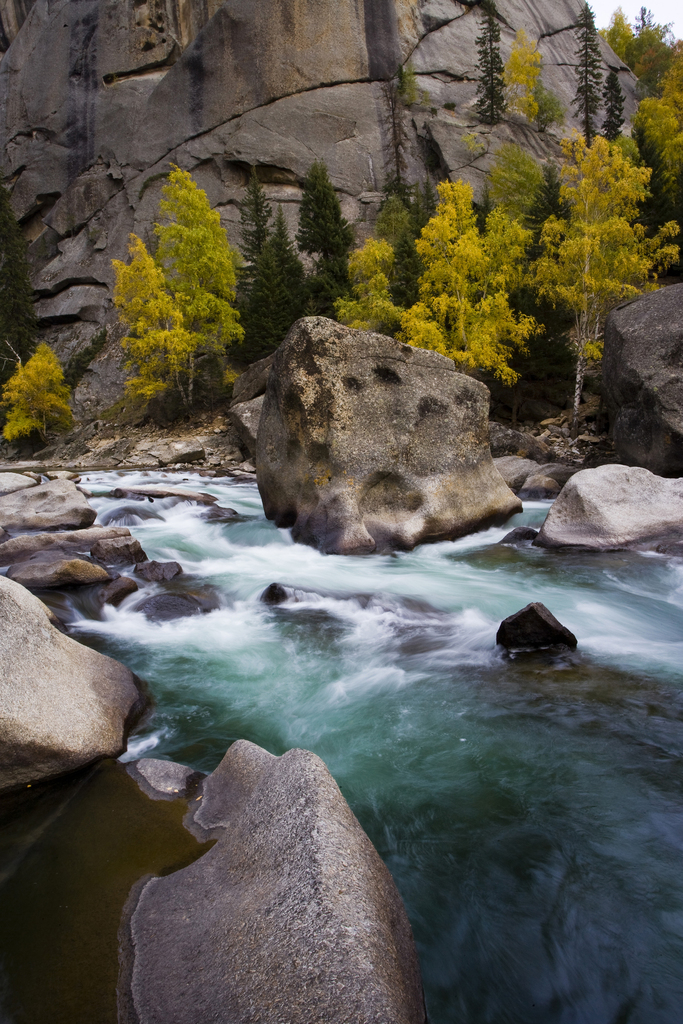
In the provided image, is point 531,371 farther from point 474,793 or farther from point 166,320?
point 474,793

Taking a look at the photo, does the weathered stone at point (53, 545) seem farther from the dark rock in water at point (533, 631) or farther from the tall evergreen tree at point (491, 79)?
the tall evergreen tree at point (491, 79)

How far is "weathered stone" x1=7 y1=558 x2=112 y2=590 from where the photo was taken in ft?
19.7

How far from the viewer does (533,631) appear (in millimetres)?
4469

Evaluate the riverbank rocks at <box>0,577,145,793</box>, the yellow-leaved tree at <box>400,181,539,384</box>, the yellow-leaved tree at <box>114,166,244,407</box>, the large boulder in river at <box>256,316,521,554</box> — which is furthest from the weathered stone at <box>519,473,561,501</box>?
the yellow-leaved tree at <box>114,166,244,407</box>

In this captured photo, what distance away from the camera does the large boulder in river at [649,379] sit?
1216 centimetres

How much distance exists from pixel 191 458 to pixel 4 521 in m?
13.0

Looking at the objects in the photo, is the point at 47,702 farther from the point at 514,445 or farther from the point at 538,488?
the point at 514,445

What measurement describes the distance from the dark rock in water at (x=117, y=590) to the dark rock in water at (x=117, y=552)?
1174 millimetres

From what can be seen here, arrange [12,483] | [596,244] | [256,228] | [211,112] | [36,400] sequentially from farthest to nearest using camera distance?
[211,112]
[256,228]
[36,400]
[596,244]
[12,483]

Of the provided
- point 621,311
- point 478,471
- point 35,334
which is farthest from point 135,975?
point 35,334

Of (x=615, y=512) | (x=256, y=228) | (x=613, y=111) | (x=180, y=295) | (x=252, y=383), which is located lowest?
(x=615, y=512)

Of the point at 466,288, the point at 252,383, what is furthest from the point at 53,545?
the point at 252,383

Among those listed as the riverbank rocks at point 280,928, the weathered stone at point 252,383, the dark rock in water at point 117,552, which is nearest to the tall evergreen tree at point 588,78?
the weathered stone at point 252,383

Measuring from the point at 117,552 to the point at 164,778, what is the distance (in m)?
5.03
